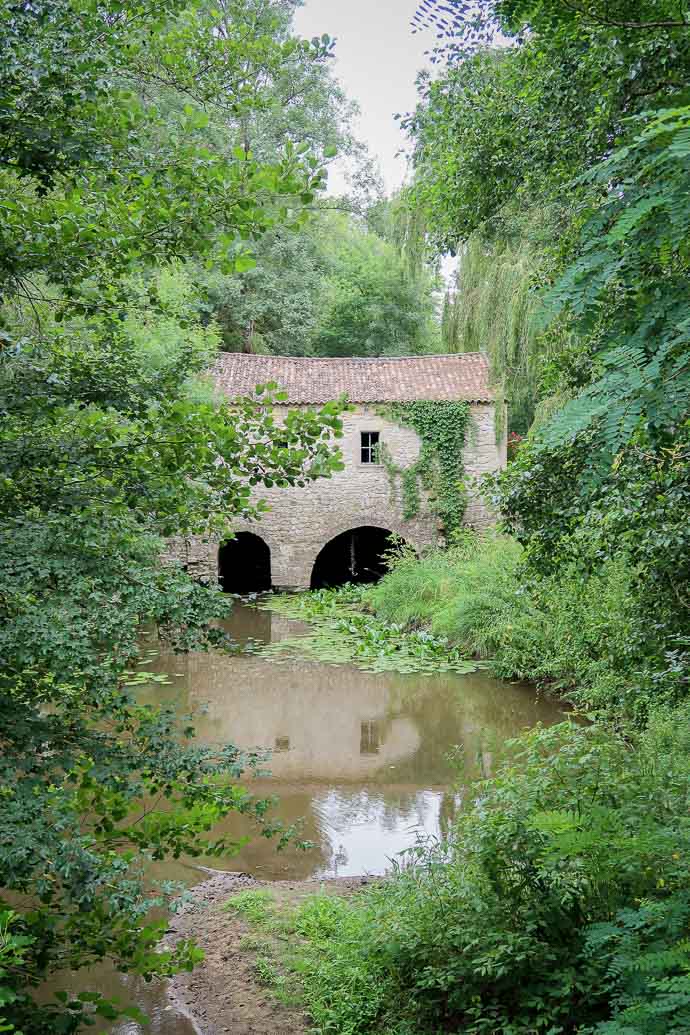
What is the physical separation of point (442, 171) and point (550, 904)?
4.34 m

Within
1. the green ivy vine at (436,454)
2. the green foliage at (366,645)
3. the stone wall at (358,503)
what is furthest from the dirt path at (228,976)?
the green ivy vine at (436,454)

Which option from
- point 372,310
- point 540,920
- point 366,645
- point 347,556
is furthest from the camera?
point 372,310

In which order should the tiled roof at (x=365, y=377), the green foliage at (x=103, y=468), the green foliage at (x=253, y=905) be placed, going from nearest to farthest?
the green foliage at (x=103, y=468) < the green foliage at (x=253, y=905) < the tiled roof at (x=365, y=377)

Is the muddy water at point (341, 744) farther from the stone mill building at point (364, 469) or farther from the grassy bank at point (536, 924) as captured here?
the stone mill building at point (364, 469)

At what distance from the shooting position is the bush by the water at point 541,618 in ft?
17.6

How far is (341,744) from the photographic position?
10.3 meters

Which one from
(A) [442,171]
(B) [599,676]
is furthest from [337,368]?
(A) [442,171]

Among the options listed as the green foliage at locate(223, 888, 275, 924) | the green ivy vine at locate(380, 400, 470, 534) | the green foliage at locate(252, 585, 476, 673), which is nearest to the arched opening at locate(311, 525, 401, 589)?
the green ivy vine at locate(380, 400, 470, 534)

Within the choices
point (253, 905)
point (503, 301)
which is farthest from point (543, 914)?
point (503, 301)

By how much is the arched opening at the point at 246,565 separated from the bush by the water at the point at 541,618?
16.8 feet

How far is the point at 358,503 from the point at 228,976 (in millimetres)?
15644

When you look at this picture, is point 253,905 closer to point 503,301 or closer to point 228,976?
point 228,976

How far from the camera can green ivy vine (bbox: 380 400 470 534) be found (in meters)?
20.2

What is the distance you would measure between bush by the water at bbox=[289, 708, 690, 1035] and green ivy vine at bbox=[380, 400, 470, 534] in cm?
1522
